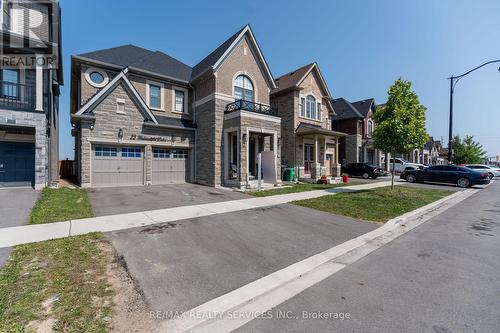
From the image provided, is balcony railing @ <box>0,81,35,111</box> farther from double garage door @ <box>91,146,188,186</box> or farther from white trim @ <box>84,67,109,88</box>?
double garage door @ <box>91,146,188,186</box>

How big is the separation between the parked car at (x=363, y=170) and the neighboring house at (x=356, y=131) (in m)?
4.20

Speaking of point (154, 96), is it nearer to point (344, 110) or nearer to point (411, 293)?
point (411, 293)

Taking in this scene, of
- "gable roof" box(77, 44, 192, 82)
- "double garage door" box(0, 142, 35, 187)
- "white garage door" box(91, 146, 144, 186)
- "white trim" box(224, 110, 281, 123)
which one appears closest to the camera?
"double garage door" box(0, 142, 35, 187)

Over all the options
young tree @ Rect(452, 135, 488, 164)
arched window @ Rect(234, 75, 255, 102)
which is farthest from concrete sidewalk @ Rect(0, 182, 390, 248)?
young tree @ Rect(452, 135, 488, 164)

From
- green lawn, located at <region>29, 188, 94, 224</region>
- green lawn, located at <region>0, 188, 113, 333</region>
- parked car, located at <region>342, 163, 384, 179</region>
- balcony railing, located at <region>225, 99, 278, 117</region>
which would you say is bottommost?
green lawn, located at <region>0, 188, 113, 333</region>

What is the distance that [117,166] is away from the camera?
14.2 metres

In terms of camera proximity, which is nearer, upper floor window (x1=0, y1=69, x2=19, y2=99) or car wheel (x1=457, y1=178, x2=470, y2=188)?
upper floor window (x1=0, y1=69, x2=19, y2=99)

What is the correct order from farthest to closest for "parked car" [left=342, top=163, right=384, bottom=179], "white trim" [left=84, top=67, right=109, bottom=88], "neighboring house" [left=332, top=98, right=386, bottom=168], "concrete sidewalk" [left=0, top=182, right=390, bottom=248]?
"neighboring house" [left=332, top=98, right=386, bottom=168]
"parked car" [left=342, top=163, right=384, bottom=179]
"white trim" [left=84, top=67, right=109, bottom=88]
"concrete sidewalk" [left=0, top=182, right=390, bottom=248]

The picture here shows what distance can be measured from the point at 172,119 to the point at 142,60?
200 inches

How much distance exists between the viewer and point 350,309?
10.2ft

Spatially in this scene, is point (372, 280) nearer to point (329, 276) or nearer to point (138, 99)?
point (329, 276)

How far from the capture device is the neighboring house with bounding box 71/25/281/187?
13695 mm

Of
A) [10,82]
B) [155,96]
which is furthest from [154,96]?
[10,82]

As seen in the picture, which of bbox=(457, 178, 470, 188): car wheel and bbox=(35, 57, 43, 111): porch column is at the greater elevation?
bbox=(35, 57, 43, 111): porch column
